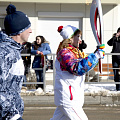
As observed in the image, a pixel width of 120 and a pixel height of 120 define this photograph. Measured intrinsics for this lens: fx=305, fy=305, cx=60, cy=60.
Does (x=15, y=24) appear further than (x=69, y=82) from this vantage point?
No

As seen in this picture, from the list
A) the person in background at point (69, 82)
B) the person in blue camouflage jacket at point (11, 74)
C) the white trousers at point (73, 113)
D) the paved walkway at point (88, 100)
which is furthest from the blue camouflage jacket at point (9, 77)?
the paved walkway at point (88, 100)

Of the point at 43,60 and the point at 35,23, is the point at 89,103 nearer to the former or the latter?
the point at 43,60

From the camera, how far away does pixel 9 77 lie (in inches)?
89.4

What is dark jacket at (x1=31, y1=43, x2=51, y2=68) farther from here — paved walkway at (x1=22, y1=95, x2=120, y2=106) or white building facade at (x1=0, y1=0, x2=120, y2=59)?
white building facade at (x1=0, y1=0, x2=120, y2=59)

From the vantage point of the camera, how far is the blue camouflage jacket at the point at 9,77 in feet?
7.38

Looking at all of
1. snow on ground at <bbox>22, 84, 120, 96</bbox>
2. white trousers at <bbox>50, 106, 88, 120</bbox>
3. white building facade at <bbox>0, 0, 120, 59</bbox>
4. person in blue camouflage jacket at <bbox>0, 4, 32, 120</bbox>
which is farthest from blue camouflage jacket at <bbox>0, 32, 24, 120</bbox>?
white building facade at <bbox>0, 0, 120, 59</bbox>

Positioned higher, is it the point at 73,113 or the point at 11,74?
the point at 11,74

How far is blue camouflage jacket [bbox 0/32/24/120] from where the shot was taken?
225 cm

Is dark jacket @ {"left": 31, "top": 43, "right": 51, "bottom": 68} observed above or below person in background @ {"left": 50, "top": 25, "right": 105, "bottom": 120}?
above

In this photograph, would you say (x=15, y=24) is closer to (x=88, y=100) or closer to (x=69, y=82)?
(x=69, y=82)

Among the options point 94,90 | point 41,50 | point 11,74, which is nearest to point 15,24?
point 11,74

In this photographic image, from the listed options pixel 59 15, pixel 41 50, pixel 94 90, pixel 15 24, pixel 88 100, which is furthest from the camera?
pixel 59 15

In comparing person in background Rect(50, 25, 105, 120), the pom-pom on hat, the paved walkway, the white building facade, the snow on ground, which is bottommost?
the paved walkway

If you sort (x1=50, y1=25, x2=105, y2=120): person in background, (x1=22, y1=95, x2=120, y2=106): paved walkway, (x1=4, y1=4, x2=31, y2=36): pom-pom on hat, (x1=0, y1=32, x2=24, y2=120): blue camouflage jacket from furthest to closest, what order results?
(x1=22, y1=95, x2=120, y2=106): paved walkway, (x1=50, y1=25, x2=105, y2=120): person in background, (x1=4, y1=4, x2=31, y2=36): pom-pom on hat, (x1=0, y1=32, x2=24, y2=120): blue camouflage jacket
